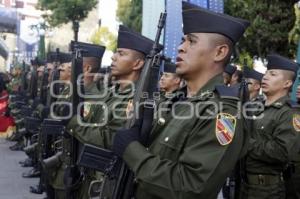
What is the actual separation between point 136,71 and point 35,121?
4276 mm

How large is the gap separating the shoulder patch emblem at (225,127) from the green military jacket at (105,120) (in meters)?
1.71

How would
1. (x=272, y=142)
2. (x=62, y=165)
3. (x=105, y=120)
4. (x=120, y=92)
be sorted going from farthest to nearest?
1. (x=62, y=165)
2. (x=272, y=142)
3. (x=120, y=92)
4. (x=105, y=120)

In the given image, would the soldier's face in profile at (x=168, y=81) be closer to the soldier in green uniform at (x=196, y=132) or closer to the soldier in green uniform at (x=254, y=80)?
the soldier in green uniform at (x=254, y=80)

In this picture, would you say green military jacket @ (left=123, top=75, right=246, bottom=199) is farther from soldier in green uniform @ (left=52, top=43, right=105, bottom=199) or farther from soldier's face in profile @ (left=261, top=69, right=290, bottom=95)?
soldier's face in profile @ (left=261, top=69, right=290, bottom=95)

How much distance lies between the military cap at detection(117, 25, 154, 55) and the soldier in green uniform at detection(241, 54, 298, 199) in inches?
41.8

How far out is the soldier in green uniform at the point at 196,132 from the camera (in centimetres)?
254

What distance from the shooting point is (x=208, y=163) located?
2510mm

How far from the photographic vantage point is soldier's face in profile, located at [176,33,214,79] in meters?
2.78

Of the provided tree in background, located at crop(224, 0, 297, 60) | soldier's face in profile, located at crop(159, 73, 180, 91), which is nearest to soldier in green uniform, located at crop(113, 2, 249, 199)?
soldier's face in profile, located at crop(159, 73, 180, 91)

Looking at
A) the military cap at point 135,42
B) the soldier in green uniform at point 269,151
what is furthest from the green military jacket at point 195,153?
the soldier in green uniform at point 269,151

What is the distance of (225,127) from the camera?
2.57m

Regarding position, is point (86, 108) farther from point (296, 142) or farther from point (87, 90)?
point (296, 142)

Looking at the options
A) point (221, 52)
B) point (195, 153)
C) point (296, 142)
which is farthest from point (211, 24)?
point (296, 142)

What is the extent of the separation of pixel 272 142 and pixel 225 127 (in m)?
2.20
